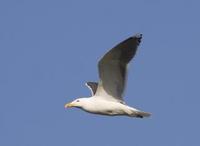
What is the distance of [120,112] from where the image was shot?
25.2 m

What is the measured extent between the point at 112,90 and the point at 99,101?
1.64ft

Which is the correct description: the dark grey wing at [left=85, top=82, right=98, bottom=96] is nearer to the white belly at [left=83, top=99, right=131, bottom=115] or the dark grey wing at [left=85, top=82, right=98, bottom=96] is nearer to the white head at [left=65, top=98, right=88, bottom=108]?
the white head at [left=65, top=98, right=88, bottom=108]

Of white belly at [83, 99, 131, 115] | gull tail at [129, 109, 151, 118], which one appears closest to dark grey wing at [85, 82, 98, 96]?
white belly at [83, 99, 131, 115]

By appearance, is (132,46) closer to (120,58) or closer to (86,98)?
(120,58)

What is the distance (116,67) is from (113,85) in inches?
26.2

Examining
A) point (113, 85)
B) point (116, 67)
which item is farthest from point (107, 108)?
point (116, 67)

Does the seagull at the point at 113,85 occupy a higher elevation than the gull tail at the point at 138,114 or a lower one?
higher

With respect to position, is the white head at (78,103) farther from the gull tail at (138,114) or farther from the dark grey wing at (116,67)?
→ the gull tail at (138,114)

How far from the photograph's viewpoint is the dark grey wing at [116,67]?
25.0 meters

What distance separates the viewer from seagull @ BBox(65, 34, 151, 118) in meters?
25.0

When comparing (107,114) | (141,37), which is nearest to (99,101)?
(107,114)

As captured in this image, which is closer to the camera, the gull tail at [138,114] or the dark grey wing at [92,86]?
the gull tail at [138,114]

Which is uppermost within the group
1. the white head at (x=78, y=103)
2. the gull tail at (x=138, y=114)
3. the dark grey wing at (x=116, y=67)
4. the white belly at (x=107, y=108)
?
the dark grey wing at (x=116, y=67)

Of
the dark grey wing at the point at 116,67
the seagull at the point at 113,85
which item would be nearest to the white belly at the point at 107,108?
the seagull at the point at 113,85
